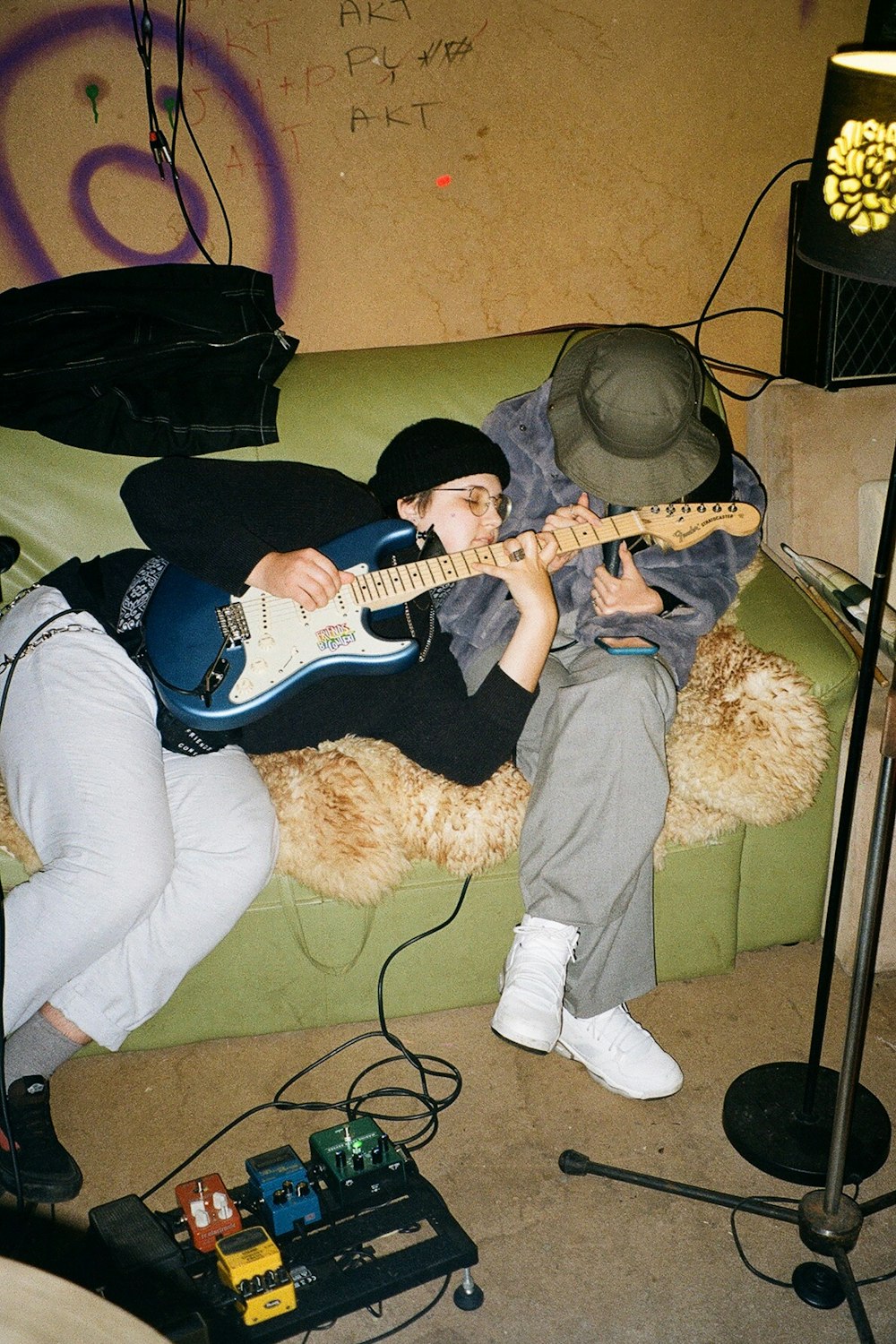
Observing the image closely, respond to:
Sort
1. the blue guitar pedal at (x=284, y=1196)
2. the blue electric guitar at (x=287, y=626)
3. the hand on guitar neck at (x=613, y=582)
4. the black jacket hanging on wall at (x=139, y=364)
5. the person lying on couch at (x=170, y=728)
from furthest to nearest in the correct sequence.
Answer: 1. the black jacket hanging on wall at (x=139, y=364)
2. the hand on guitar neck at (x=613, y=582)
3. the blue electric guitar at (x=287, y=626)
4. the person lying on couch at (x=170, y=728)
5. the blue guitar pedal at (x=284, y=1196)

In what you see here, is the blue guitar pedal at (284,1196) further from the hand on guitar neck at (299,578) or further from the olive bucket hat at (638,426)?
the olive bucket hat at (638,426)

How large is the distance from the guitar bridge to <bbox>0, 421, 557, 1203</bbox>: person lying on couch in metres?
A: 0.04

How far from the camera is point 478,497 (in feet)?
5.13

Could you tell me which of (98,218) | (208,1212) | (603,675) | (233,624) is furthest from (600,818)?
(98,218)

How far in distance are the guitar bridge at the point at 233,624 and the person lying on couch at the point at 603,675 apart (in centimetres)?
36

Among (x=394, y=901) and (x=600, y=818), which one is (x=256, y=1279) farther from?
(x=600, y=818)

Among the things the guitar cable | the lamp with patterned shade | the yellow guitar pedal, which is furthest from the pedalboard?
the lamp with patterned shade

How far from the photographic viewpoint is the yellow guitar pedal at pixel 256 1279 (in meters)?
→ 1.12

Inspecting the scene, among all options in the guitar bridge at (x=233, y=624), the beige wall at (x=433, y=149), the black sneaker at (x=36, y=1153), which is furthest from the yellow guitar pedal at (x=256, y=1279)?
the beige wall at (x=433, y=149)

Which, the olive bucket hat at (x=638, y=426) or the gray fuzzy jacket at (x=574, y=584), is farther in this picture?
the gray fuzzy jacket at (x=574, y=584)

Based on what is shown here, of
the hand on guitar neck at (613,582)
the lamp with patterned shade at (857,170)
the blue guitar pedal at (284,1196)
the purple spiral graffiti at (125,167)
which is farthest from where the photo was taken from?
the purple spiral graffiti at (125,167)

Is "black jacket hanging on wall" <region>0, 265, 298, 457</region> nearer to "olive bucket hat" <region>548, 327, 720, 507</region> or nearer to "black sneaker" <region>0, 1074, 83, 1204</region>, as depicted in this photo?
"olive bucket hat" <region>548, 327, 720, 507</region>

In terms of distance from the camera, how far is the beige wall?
2037 millimetres

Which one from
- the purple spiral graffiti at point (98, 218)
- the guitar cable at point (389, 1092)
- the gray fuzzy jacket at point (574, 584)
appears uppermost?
the purple spiral graffiti at point (98, 218)
